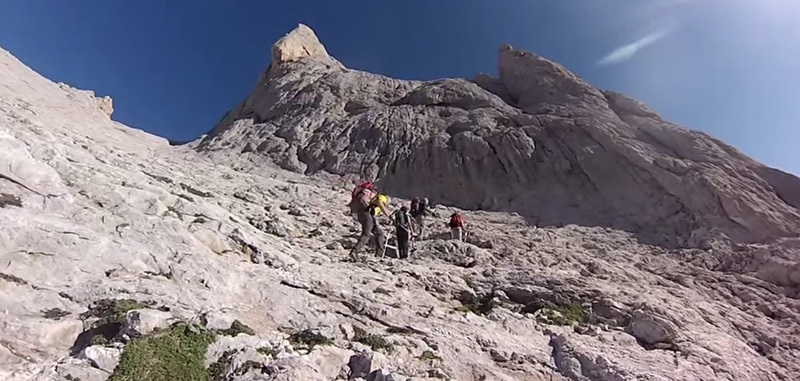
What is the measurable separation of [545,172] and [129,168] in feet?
60.8

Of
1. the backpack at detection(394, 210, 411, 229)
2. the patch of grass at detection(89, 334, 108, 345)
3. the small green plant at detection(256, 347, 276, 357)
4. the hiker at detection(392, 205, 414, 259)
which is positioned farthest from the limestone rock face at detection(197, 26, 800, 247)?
the patch of grass at detection(89, 334, 108, 345)

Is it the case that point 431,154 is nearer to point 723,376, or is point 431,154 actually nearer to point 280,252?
point 280,252

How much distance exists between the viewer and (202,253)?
11523 mm

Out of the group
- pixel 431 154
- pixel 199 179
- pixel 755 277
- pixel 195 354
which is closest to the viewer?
pixel 195 354

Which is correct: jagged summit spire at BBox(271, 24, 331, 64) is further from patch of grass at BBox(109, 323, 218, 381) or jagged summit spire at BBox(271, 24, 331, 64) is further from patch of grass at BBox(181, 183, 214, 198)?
patch of grass at BBox(109, 323, 218, 381)

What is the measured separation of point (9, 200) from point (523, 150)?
23335 millimetres

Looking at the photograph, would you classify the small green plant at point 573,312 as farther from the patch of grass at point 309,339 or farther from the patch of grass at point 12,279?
the patch of grass at point 12,279

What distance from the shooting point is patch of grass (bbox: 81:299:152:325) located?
839 centimetres

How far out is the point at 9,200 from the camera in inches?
404

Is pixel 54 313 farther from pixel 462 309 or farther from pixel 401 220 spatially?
pixel 401 220

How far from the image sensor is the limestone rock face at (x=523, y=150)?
23.2 m

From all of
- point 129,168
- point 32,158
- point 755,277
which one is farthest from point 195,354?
point 755,277

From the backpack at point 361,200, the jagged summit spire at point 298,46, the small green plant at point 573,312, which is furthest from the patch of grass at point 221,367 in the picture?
the jagged summit spire at point 298,46

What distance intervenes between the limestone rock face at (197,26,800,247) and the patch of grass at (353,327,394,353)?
49.1ft
